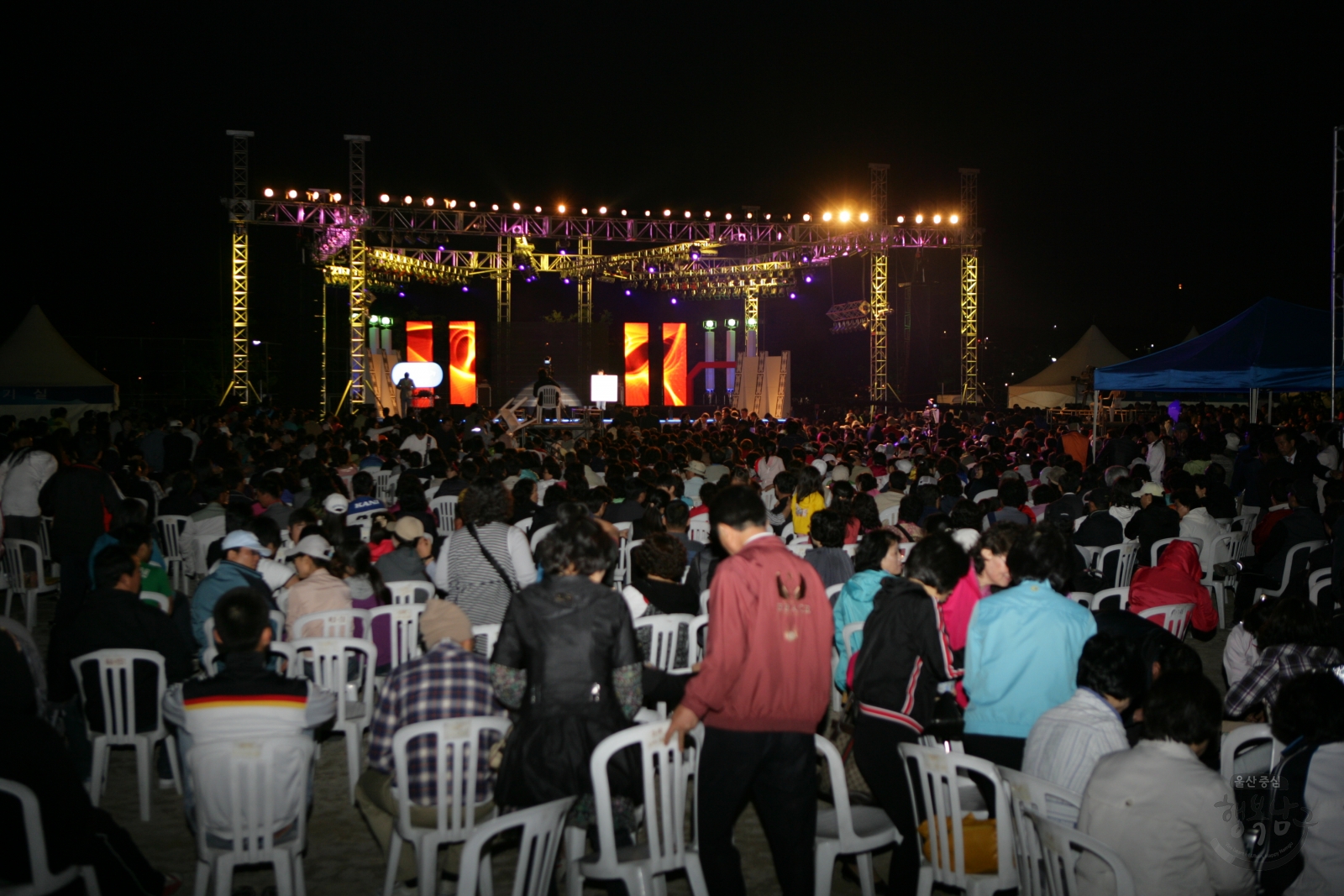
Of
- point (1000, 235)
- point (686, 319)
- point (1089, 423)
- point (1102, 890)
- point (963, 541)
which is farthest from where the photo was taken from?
point (686, 319)

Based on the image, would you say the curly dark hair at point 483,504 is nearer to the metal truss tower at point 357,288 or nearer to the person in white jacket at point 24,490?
the person in white jacket at point 24,490

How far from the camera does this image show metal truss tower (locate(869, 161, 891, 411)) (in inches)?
923

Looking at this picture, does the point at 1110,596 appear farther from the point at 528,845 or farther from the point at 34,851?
the point at 34,851

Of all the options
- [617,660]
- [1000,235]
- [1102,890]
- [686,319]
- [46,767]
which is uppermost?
[1000,235]

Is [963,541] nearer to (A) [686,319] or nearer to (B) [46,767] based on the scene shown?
(B) [46,767]

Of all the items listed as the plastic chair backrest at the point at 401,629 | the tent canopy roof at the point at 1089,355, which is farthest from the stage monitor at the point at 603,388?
the plastic chair backrest at the point at 401,629

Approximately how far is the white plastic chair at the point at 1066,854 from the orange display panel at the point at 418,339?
29315 millimetres

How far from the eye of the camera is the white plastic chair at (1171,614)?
4824 mm

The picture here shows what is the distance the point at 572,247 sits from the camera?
31.3 meters

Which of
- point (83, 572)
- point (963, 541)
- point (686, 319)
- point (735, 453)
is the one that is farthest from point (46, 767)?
point (686, 319)

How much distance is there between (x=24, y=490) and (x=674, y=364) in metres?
25.7

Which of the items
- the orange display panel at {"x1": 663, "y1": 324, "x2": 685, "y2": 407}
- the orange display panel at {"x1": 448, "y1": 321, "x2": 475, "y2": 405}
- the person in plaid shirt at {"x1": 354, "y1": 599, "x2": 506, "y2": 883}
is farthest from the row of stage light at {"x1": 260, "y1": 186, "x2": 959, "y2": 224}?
the person in plaid shirt at {"x1": 354, "y1": 599, "x2": 506, "y2": 883}

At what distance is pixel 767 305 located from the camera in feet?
109

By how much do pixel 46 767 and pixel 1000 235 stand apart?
31.1m
